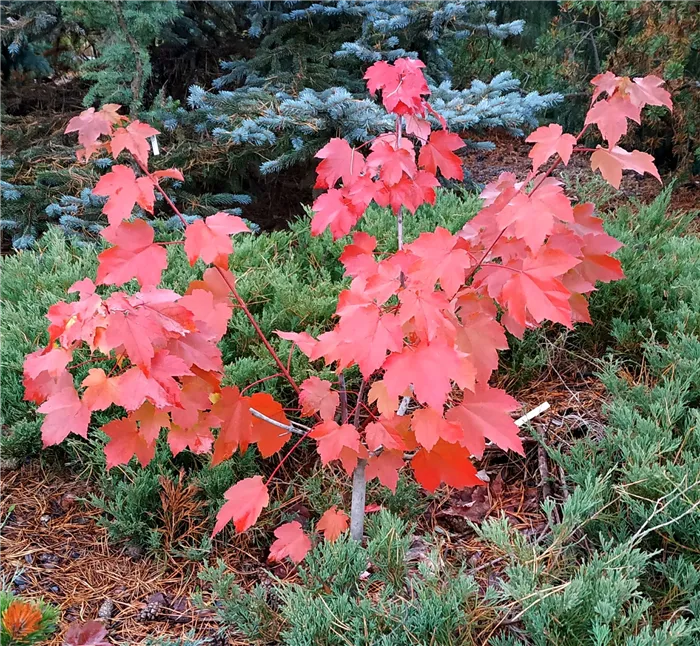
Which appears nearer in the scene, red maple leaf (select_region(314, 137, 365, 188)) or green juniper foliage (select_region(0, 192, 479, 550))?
red maple leaf (select_region(314, 137, 365, 188))

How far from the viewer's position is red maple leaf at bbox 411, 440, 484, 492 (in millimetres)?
1370

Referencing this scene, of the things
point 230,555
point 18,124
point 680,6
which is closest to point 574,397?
point 230,555

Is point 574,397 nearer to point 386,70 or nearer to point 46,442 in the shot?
point 386,70

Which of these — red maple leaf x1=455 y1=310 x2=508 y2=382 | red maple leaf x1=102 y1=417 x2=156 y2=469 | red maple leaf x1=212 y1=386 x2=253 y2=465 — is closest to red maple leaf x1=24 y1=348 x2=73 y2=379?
red maple leaf x1=102 y1=417 x2=156 y2=469

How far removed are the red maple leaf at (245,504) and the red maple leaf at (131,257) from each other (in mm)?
565

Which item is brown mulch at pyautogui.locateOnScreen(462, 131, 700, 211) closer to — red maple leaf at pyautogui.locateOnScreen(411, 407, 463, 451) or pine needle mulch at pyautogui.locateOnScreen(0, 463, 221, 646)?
red maple leaf at pyautogui.locateOnScreen(411, 407, 463, 451)

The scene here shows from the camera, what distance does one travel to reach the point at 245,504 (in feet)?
4.70

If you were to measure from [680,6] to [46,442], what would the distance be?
472 centimetres

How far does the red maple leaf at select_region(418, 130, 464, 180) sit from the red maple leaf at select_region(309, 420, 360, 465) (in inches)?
28.5

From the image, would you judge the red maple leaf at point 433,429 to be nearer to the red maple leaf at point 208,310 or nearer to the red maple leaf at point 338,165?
the red maple leaf at point 208,310

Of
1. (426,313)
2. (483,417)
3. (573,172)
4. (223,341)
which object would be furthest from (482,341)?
(573,172)

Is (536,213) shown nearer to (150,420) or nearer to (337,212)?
(337,212)

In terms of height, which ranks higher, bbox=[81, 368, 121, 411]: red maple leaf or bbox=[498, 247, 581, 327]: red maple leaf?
bbox=[498, 247, 581, 327]: red maple leaf

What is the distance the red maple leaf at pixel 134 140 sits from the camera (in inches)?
49.8
